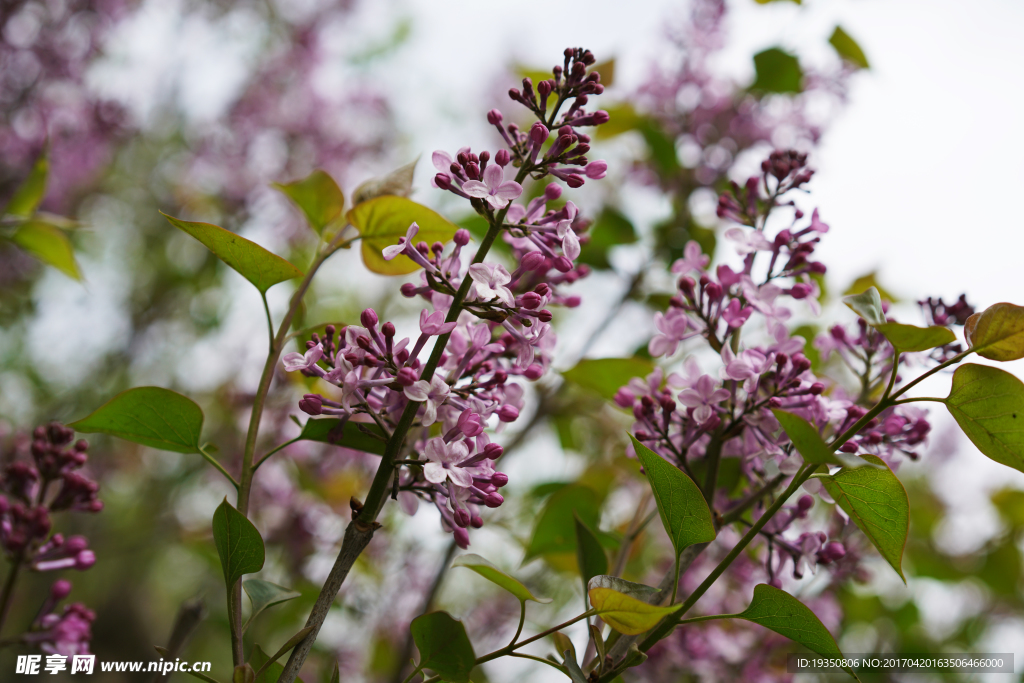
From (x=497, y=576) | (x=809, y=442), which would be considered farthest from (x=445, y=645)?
(x=809, y=442)

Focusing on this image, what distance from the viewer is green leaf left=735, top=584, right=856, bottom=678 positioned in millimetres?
754

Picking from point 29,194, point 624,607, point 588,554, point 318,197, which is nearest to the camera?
point 624,607

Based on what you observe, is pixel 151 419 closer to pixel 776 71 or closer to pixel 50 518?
pixel 50 518

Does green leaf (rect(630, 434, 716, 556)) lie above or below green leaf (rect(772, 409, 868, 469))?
below

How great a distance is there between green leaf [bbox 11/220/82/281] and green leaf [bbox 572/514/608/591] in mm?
1307

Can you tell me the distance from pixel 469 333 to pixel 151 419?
0.44 metres

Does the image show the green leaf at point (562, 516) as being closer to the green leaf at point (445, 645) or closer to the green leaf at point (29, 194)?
the green leaf at point (445, 645)

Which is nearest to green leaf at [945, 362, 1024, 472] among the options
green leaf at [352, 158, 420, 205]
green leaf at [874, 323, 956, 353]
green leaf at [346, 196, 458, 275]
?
green leaf at [874, 323, 956, 353]

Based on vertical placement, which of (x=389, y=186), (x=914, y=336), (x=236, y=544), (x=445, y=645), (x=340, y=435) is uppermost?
(x=389, y=186)

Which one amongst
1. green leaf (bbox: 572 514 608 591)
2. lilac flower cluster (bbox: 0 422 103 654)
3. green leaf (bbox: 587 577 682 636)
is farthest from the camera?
lilac flower cluster (bbox: 0 422 103 654)

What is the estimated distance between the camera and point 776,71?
1813mm

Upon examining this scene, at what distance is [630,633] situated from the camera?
698 mm

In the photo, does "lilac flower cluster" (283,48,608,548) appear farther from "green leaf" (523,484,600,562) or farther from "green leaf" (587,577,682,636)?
"green leaf" (523,484,600,562)

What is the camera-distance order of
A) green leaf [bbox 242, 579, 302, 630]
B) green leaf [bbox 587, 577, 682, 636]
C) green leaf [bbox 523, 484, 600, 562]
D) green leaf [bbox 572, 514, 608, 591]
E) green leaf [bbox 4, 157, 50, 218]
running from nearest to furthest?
1. green leaf [bbox 587, 577, 682, 636]
2. green leaf [bbox 242, 579, 302, 630]
3. green leaf [bbox 572, 514, 608, 591]
4. green leaf [bbox 523, 484, 600, 562]
5. green leaf [bbox 4, 157, 50, 218]
